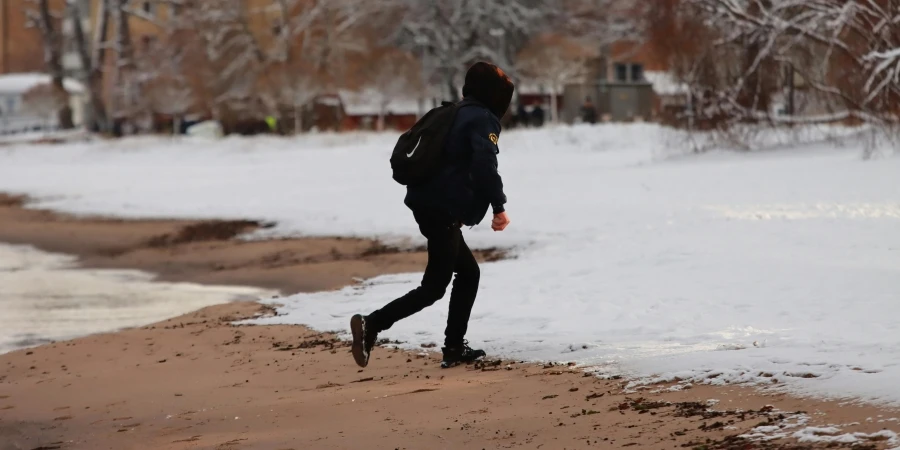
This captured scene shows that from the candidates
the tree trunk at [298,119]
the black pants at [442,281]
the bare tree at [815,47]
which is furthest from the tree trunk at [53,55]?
the black pants at [442,281]

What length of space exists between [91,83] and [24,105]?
83.3ft

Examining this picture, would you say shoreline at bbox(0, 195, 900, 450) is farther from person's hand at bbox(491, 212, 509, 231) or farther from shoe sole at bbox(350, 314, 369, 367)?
person's hand at bbox(491, 212, 509, 231)

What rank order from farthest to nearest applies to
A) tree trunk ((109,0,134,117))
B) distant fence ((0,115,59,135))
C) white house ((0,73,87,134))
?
1. white house ((0,73,87,134))
2. distant fence ((0,115,59,135))
3. tree trunk ((109,0,134,117))

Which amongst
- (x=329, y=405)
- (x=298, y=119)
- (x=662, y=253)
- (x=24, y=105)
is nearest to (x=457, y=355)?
(x=329, y=405)

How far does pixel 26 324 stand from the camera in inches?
487

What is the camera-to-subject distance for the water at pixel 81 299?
12000 millimetres

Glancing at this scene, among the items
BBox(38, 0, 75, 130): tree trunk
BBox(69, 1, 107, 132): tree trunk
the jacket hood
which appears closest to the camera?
the jacket hood

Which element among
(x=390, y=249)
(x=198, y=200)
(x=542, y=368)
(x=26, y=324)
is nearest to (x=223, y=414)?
(x=542, y=368)

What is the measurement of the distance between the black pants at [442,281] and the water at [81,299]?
3.82 metres

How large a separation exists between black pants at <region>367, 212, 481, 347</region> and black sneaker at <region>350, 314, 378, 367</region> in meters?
0.08

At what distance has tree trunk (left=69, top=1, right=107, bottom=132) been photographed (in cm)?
6569

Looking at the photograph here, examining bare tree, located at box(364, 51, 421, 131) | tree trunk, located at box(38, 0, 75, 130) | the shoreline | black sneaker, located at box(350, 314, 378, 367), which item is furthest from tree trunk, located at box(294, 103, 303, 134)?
black sneaker, located at box(350, 314, 378, 367)

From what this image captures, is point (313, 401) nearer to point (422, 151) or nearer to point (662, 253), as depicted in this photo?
point (422, 151)

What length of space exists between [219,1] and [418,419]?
61.0m
